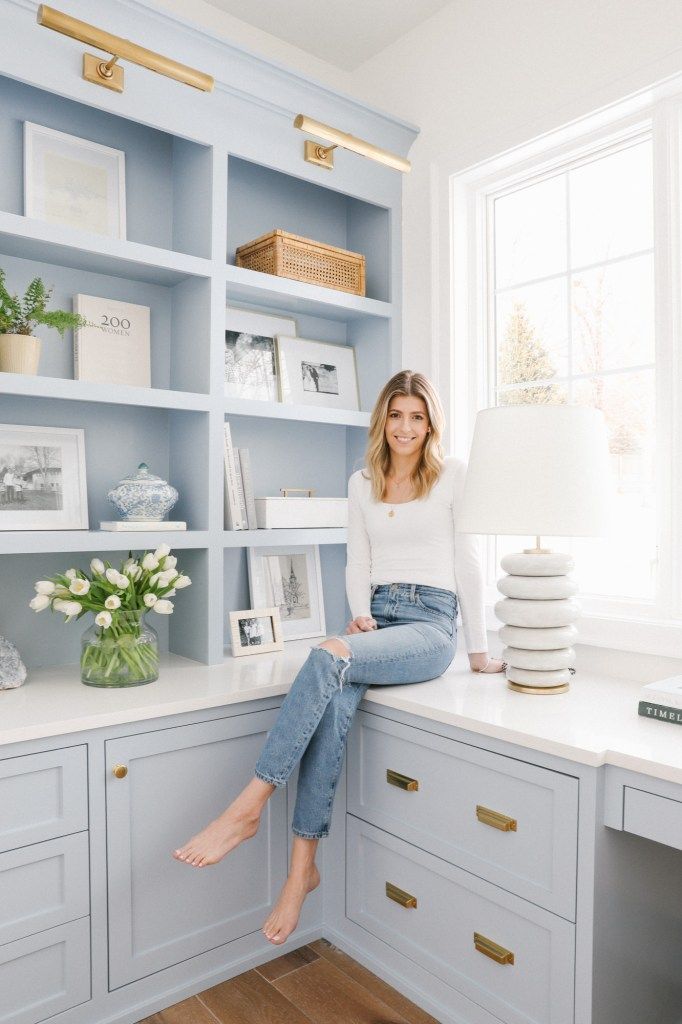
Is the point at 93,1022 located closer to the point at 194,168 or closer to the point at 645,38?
the point at 194,168

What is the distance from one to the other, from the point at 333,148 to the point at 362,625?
1.50m

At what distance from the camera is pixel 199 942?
1818 mm

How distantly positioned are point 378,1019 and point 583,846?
0.72 m

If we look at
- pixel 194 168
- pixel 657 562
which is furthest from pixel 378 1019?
pixel 194 168

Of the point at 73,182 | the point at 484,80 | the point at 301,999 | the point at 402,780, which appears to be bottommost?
the point at 301,999

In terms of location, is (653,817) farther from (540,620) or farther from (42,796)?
(42,796)

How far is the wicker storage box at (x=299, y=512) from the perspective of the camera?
2361 millimetres

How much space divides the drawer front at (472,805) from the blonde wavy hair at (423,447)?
67 cm

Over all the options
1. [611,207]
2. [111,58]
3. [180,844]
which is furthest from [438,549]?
[111,58]

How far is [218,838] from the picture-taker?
5.61ft

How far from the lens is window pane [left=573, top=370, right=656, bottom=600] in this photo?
205 centimetres

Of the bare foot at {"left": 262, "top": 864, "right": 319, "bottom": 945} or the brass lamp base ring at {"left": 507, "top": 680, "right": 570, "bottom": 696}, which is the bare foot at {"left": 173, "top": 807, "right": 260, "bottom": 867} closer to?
the bare foot at {"left": 262, "top": 864, "right": 319, "bottom": 945}


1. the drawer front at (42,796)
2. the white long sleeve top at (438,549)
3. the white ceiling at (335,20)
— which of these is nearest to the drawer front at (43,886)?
the drawer front at (42,796)

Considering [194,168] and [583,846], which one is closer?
[583,846]
